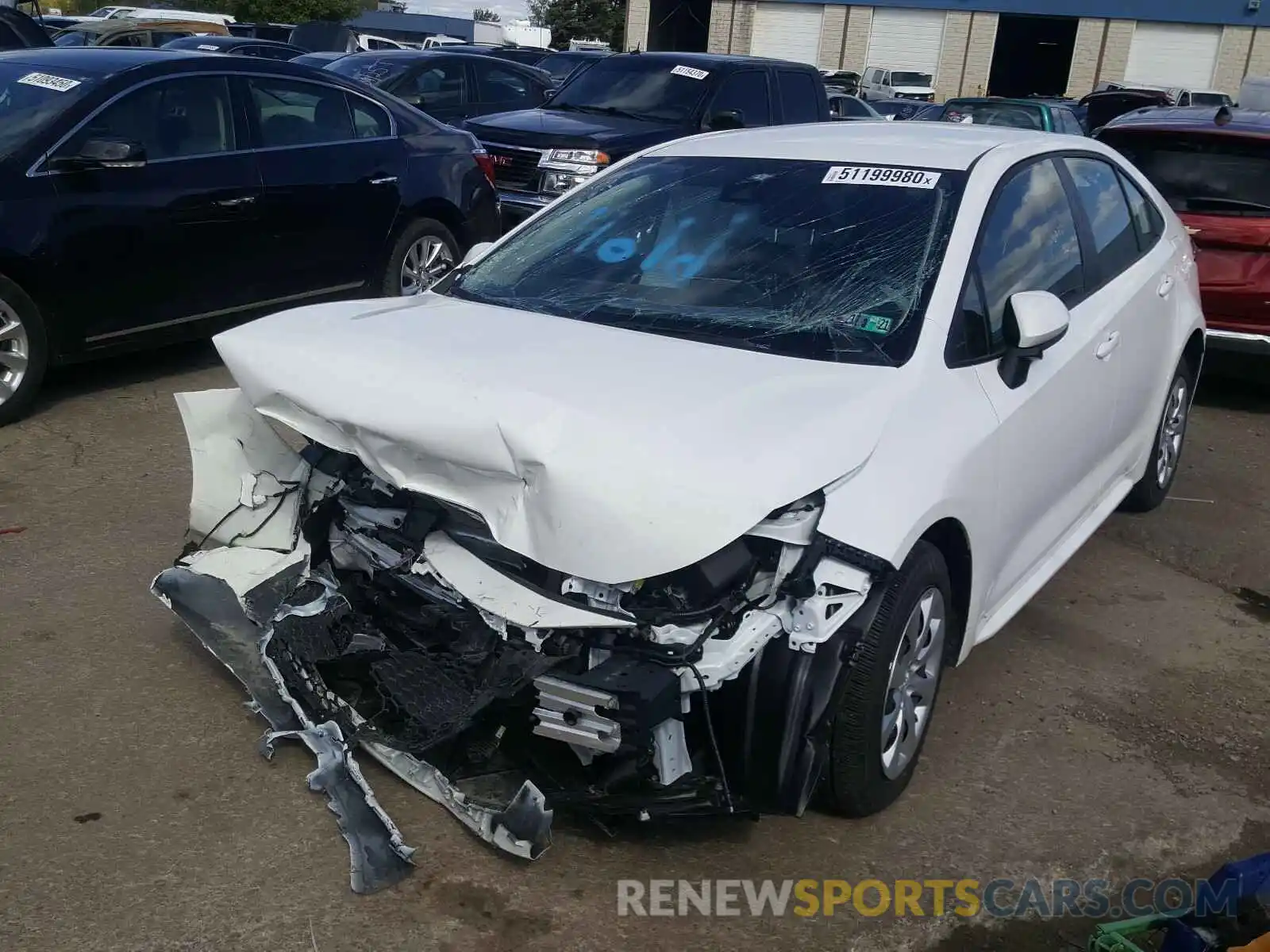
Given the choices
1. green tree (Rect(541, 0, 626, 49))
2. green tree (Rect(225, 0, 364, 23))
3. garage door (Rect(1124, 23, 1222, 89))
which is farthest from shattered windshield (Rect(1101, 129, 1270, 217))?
green tree (Rect(541, 0, 626, 49))

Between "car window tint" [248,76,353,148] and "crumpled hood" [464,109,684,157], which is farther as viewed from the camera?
"crumpled hood" [464,109,684,157]

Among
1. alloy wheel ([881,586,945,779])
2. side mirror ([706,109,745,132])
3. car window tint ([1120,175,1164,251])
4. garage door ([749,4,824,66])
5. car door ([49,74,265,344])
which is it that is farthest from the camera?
garage door ([749,4,824,66])

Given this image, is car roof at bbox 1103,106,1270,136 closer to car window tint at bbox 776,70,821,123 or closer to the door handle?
car window tint at bbox 776,70,821,123

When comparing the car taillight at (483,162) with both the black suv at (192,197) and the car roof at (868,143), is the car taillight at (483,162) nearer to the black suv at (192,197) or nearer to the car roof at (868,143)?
the black suv at (192,197)

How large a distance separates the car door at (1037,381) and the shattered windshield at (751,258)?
0.21m

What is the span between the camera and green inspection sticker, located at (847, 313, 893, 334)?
3.52 m

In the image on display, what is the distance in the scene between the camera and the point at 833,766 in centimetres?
315

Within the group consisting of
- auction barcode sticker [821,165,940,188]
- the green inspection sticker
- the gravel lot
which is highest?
auction barcode sticker [821,165,940,188]

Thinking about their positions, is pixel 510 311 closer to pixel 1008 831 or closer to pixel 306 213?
pixel 1008 831

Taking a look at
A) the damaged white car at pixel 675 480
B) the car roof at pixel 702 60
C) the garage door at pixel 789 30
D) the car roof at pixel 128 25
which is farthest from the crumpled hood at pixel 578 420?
the garage door at pixel 789 30

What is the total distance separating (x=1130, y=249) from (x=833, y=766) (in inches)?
110

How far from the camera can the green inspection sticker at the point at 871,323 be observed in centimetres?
352

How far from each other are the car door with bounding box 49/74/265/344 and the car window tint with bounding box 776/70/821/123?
543 centimetres

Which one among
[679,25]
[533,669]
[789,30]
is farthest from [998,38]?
[533,669]
